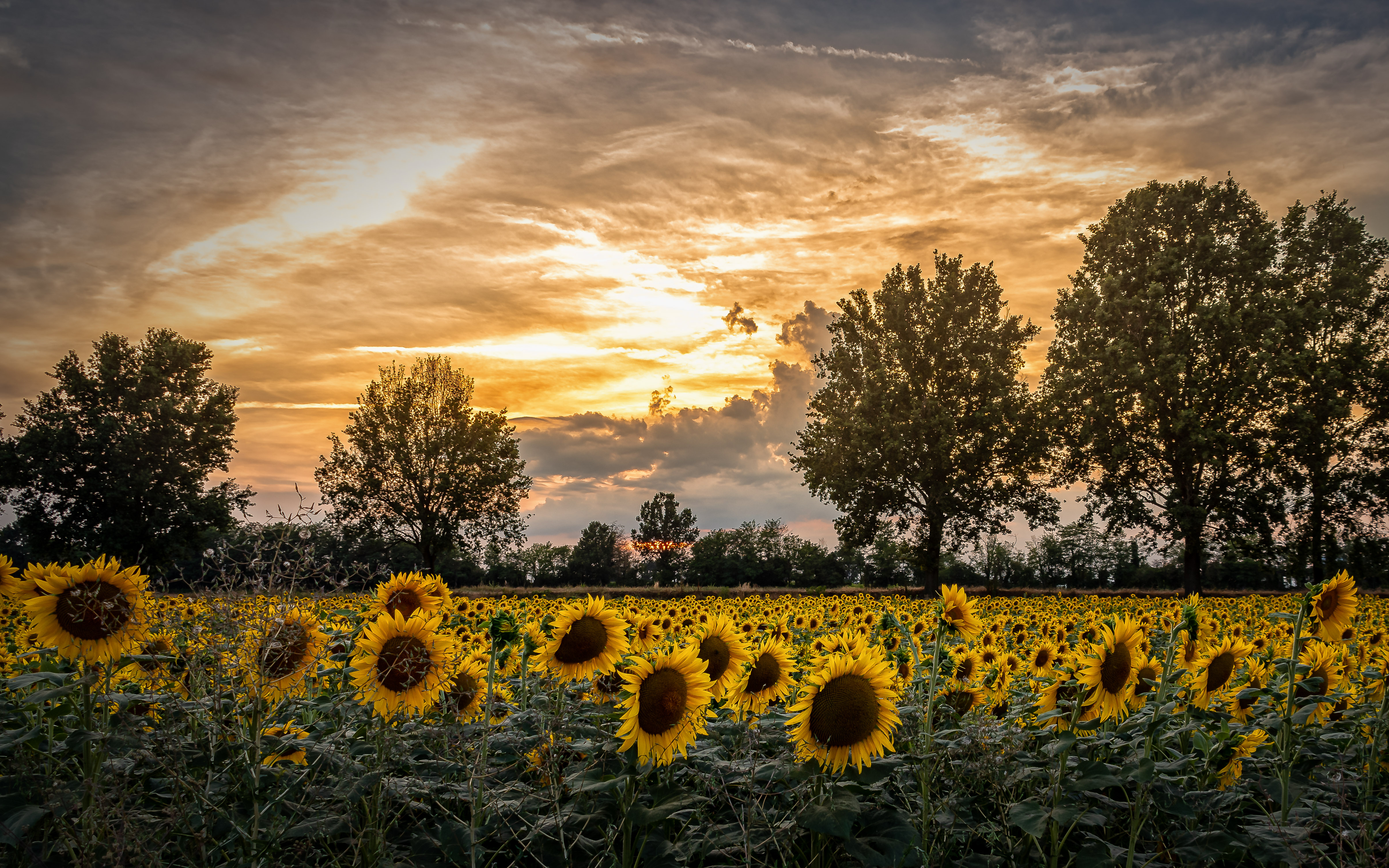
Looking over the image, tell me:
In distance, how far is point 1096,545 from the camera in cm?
8562

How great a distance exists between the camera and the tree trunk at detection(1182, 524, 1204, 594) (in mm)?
27344

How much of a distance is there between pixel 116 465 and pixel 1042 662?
1614 inches

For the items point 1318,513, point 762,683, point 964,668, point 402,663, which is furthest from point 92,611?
point 1318,513

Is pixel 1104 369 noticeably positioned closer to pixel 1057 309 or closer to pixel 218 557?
pixel 1057 309

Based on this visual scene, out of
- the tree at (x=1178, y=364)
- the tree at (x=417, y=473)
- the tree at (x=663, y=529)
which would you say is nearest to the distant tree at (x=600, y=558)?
the tree at (x=663, y=529)

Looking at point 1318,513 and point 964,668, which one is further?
point 1318,513

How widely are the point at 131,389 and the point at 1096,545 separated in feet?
296

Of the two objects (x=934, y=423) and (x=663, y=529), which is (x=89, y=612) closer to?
(x=934, y=423)

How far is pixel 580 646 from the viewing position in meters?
3.70

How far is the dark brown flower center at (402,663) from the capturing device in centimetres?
322

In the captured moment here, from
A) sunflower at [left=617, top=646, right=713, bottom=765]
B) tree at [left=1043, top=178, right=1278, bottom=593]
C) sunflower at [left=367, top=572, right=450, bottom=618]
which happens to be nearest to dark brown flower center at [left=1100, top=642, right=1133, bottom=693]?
sunflower at [left=617, top=646, right=713, bottom=765]

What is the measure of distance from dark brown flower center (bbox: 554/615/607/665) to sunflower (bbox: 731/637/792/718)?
2.38ft

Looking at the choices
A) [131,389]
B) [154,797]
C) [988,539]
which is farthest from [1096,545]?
[154,797]

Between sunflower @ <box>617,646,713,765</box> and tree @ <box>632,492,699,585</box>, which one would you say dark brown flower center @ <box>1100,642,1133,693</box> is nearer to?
sunflower @ <box>617,646,713,765</box>
